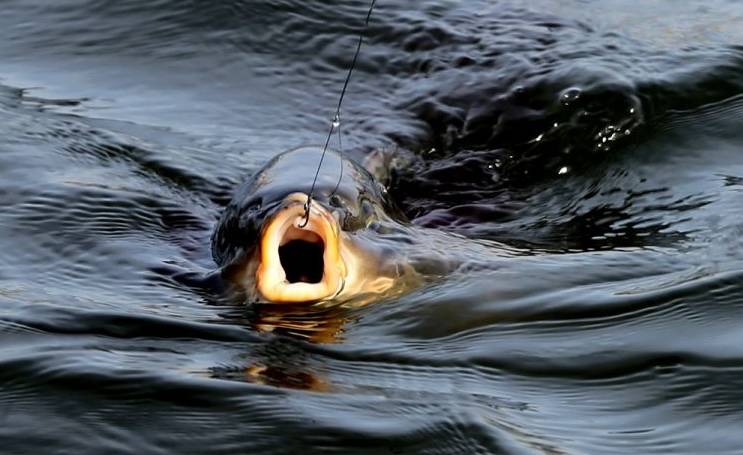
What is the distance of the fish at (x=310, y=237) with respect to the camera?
12.3 feet

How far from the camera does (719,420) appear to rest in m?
3.11

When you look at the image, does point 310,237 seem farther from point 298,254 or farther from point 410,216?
point 410,216

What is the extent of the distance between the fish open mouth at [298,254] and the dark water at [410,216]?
2.5 inches

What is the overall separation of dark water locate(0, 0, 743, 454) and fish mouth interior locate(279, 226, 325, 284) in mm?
127

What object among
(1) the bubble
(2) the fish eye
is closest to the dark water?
(1) the bubble

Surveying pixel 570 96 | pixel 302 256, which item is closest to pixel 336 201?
pixel 302 256

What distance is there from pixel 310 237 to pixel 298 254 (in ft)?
0.33

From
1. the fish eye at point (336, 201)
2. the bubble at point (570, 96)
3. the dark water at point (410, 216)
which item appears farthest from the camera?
the bubble at point (570, 96)

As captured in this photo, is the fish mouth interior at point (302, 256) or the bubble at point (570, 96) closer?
the fish mouth interior at point (302, 256)

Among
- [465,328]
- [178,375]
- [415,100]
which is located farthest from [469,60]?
[178,375]

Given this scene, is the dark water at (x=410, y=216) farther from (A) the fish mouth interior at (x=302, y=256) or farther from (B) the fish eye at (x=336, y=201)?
(B) the fish eye at (x=336, y=201)

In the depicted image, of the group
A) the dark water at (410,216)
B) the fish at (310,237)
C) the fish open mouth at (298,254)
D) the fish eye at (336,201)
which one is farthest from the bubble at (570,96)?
the fish open mouth at (298,254)

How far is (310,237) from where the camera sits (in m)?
3.77

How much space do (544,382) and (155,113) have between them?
2.99 metres
